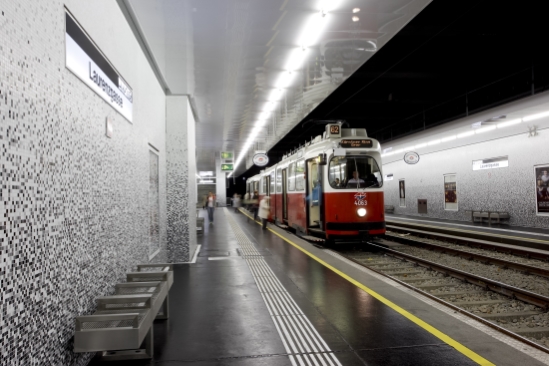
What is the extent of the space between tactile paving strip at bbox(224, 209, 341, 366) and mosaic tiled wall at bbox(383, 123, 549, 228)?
1338cm

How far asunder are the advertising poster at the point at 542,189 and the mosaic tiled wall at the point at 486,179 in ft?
0.74

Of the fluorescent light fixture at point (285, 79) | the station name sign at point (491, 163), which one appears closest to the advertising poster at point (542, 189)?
the station name sign at point (491, 163)

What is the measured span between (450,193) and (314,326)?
19.2 meters

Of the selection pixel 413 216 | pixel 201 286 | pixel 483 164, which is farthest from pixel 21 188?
pixel 413 216

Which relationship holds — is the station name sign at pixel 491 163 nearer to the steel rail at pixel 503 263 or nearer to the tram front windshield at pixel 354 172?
the steel rail at pixel 503 263

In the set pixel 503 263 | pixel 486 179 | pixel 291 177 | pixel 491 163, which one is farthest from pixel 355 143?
pixel 486 179

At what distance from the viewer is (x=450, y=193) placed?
21891 mm

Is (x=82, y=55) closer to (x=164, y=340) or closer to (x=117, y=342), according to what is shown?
(x=117, y=342)

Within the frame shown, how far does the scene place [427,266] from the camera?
371 inches

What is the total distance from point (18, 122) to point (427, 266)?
8776 mm

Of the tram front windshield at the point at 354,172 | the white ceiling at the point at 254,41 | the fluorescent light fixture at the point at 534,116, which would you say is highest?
the fluorescent light fixture at the point at 534,116

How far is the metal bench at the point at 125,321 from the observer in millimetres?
3305

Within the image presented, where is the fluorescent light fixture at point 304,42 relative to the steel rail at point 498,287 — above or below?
above

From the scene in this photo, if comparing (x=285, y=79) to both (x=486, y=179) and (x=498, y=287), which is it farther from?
(x=486, y=179)
